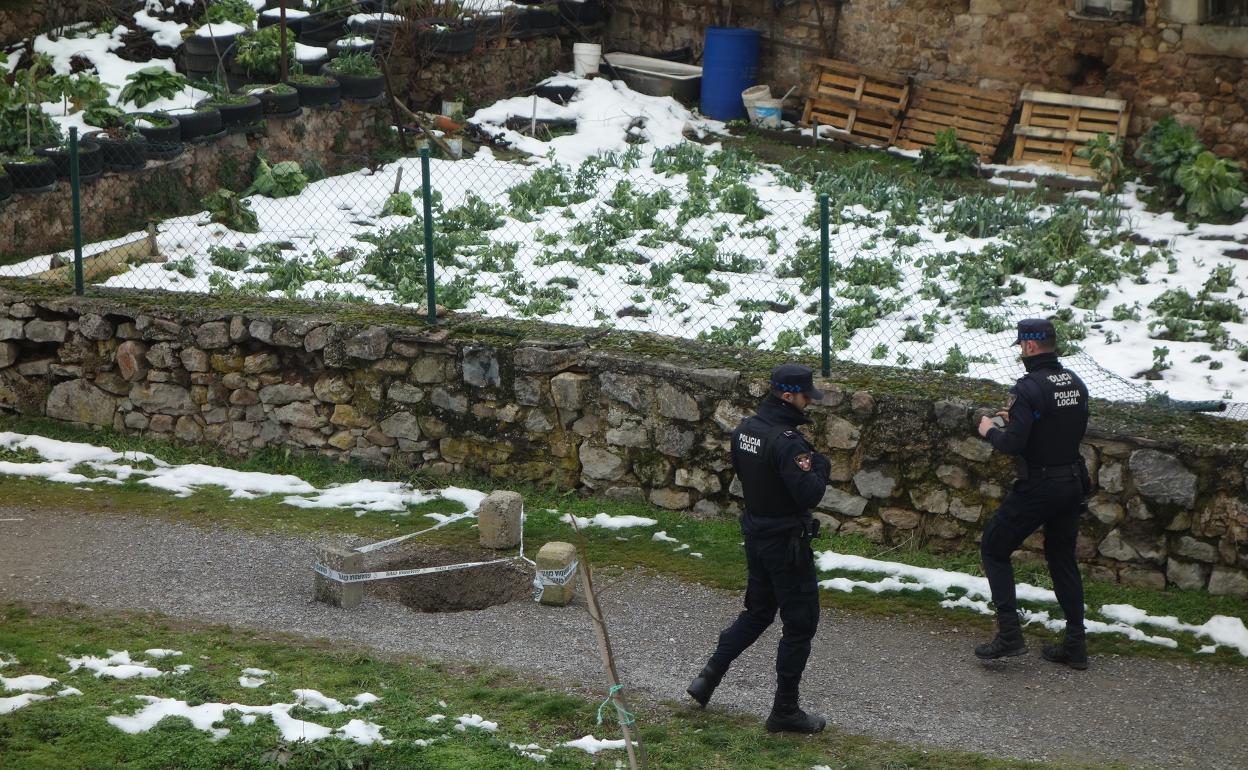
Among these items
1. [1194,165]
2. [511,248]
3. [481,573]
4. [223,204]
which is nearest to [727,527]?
[481,573]

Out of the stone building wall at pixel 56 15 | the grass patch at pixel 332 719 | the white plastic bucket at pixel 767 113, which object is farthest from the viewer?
the white plastic bucket at pixel 767 113

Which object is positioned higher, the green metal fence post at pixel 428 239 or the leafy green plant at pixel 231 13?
the leafy green plant at pixel 231 13

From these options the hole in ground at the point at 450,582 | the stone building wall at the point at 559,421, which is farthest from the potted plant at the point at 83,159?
the hole in ground at the point at 450,582

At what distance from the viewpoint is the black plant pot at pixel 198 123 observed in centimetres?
1251

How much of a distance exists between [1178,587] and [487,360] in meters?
4.04

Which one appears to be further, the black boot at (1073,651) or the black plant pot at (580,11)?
the black plant pot at (580,11)

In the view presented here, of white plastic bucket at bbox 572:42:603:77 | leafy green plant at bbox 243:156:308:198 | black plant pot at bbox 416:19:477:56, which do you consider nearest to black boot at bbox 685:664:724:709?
leafy green plant at bbox 243:156:308:198

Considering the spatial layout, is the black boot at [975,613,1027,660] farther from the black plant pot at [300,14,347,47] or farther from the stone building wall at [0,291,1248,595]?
the black plant pot at [300,14,347,47]

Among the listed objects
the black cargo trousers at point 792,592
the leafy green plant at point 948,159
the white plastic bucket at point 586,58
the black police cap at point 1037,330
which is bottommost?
the black cargo trousers at point 792,592

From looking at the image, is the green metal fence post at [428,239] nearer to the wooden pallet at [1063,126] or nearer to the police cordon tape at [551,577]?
the police cordon tape at [551,577]

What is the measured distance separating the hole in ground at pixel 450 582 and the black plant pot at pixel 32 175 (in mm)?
5339

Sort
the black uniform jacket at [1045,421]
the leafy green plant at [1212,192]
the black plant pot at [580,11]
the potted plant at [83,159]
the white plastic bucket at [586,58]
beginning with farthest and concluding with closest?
1. the black plant pot at [580,11]
2. the white plastic bucket at [586,58]
3. the leafy green plant at [1212,192]
4. the potted plant at [83,159]
5. the black uniform jacket at [1045,421]

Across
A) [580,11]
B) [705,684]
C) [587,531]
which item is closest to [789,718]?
[705,684]

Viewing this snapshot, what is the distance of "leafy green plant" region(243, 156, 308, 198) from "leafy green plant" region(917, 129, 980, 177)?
661cm
